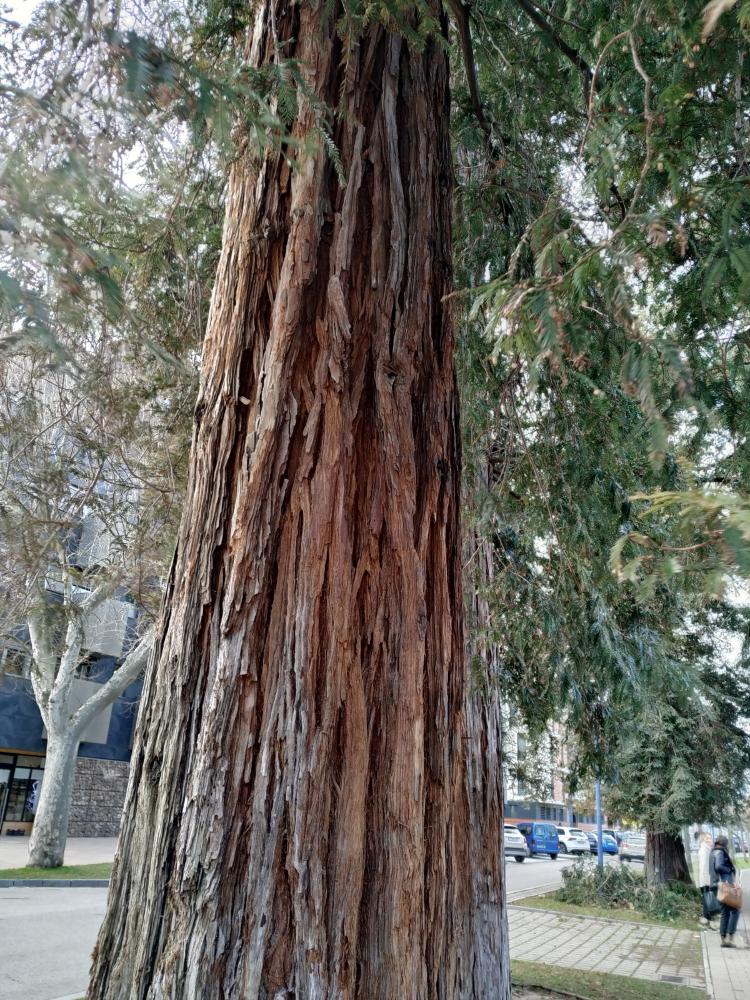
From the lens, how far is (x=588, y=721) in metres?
6.21

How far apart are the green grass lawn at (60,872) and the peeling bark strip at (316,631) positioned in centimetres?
1308

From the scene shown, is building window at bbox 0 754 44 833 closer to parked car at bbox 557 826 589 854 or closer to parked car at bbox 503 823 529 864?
parked car at bbox 503 823 529 864

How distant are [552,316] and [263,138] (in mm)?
1194

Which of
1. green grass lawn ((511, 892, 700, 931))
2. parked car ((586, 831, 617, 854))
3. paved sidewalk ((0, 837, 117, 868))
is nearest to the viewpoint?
green grass lawn ((511, 892, 700, 931))

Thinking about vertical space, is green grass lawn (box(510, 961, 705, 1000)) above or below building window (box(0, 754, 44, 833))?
below

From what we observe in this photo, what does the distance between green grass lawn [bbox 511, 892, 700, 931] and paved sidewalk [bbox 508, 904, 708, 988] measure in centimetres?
46

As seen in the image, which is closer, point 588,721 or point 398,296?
point 398,296

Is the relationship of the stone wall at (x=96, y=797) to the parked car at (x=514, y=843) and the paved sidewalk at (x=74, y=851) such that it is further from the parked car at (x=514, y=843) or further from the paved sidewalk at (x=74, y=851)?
the parked car at (x=514, y=843)

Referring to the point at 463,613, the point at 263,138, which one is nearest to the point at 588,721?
the point at 463,613

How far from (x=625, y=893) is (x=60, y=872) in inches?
448

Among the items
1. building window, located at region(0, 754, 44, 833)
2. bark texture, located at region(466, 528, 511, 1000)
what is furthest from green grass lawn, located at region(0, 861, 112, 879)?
bark texture, located at region(466, 528, 511, 1000)

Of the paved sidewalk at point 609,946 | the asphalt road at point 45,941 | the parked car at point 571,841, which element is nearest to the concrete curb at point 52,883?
the asphalt road at point 45,941

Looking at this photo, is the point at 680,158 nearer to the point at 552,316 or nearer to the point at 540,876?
the point at 552,316

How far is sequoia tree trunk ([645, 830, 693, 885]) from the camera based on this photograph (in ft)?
53.4
